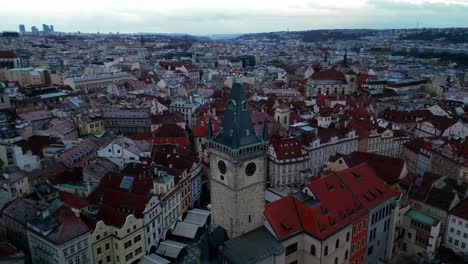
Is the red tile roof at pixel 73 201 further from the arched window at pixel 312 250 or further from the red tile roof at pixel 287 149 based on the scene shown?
the red tile roof at pixel 287 149

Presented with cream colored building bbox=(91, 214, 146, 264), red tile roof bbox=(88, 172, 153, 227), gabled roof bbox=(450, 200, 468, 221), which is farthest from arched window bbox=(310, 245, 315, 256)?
gabled roof bbox=(450, 200, 468, 221)

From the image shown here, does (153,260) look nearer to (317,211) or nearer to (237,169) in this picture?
(237,169)

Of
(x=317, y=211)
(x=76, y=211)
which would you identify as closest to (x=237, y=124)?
(x=317, y=211)

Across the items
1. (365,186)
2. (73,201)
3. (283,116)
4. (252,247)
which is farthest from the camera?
(283,116)

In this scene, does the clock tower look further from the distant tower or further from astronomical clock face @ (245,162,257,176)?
the distant tower

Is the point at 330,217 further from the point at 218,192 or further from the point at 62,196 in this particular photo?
the point at 62,196

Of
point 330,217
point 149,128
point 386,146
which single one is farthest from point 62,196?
point 386,146
